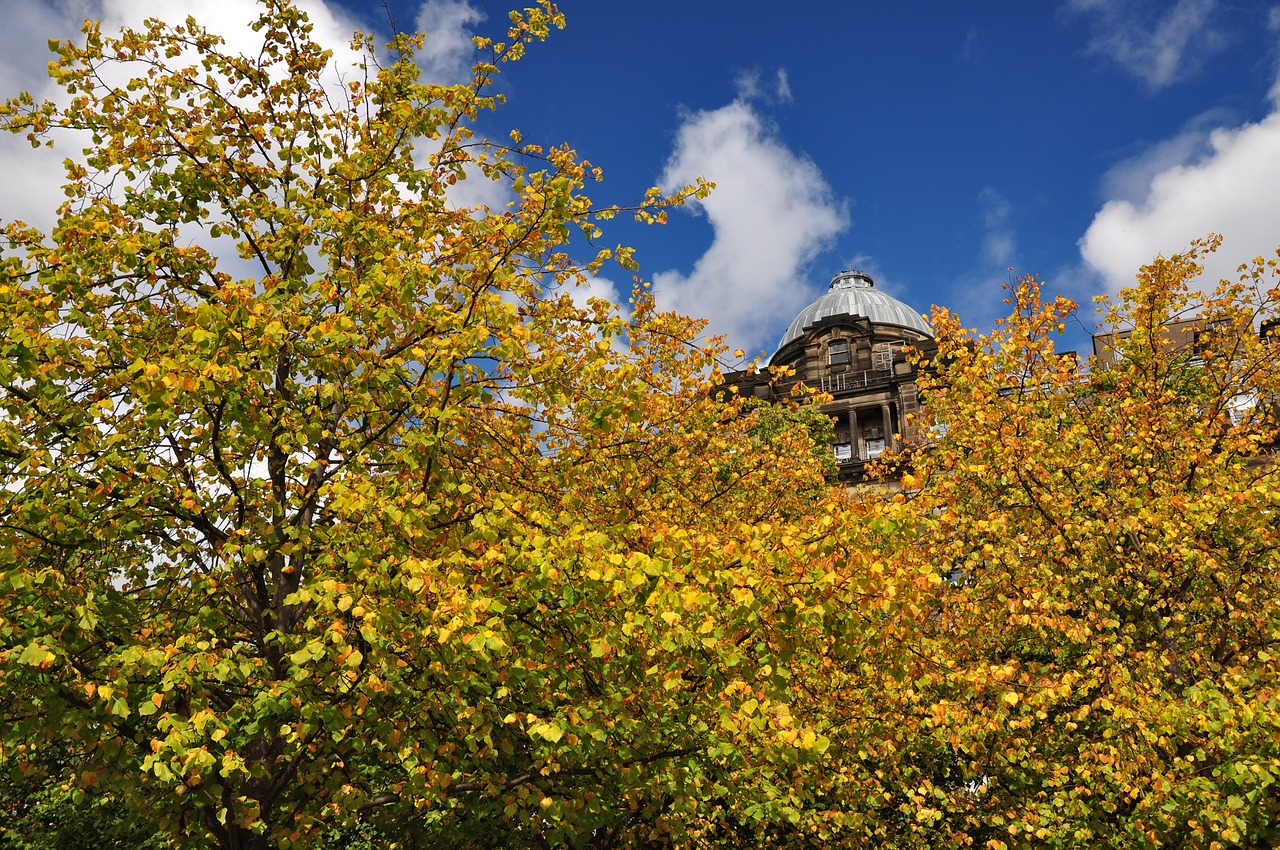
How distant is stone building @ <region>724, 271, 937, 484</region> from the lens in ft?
164

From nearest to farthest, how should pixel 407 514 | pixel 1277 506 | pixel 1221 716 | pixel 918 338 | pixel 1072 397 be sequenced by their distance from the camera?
pixel 407 514 → pixel 1221 716 → pixel 1277 506 → pixel 1072 397 → pixel 918 338

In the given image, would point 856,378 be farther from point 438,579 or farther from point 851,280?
point 438,579

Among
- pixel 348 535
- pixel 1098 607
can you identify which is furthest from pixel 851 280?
pixel 348 535

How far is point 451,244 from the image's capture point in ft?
→ 31.1

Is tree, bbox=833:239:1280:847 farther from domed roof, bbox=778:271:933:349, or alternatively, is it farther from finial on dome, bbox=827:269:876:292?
finial on dome, bbox=827:269:876:292

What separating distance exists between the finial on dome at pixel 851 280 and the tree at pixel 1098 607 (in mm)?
51217

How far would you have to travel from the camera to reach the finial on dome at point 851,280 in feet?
226

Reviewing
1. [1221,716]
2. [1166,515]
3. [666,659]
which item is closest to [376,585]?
[666,659]

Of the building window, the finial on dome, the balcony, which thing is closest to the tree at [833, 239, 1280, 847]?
the balcony

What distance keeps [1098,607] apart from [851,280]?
2342 inches

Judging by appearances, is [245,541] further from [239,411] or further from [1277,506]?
[1277,506]

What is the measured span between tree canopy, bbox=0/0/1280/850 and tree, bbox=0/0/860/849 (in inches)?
2.0

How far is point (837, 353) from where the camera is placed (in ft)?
178

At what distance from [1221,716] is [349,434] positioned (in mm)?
10374
